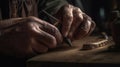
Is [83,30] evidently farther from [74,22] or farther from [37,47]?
[37,47]

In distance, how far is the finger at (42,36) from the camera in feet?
3.08

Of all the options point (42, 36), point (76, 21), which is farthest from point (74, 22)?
point (42, 36)

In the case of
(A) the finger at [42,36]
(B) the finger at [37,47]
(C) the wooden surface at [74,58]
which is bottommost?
(C) the wooden surface at [74,58]

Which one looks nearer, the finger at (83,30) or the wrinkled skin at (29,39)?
the wrinkled skin at (29,39)

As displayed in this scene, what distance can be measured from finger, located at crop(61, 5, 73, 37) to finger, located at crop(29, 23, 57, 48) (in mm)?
155

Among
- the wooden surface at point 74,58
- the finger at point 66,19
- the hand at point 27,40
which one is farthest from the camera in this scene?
the finger at point 66,19

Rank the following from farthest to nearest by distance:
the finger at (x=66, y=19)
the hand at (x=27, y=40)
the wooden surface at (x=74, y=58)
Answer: the finger at (x=66, y=19) → the hand at (x=27, y=40) → the wooden surface at (x=74, y=58)

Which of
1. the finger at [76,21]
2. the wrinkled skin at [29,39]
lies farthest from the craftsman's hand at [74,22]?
the wrinkled skin at [29,39]

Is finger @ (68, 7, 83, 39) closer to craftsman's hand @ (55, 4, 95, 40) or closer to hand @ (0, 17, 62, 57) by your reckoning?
craftsman's hand @ (55, 4, 95, 40)

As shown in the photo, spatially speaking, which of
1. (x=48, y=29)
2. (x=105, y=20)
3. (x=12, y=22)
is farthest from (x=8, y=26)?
(x=105, y=20)

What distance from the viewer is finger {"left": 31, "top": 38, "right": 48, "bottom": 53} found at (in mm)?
942

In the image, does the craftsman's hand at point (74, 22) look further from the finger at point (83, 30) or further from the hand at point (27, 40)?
the hand at point (27, 40)

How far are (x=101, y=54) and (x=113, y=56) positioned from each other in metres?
0.05

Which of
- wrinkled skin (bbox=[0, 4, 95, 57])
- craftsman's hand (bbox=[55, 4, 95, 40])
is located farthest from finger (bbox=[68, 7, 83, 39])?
Answer: wrinkled skin (bbox=[0, 4, 95, 57])
